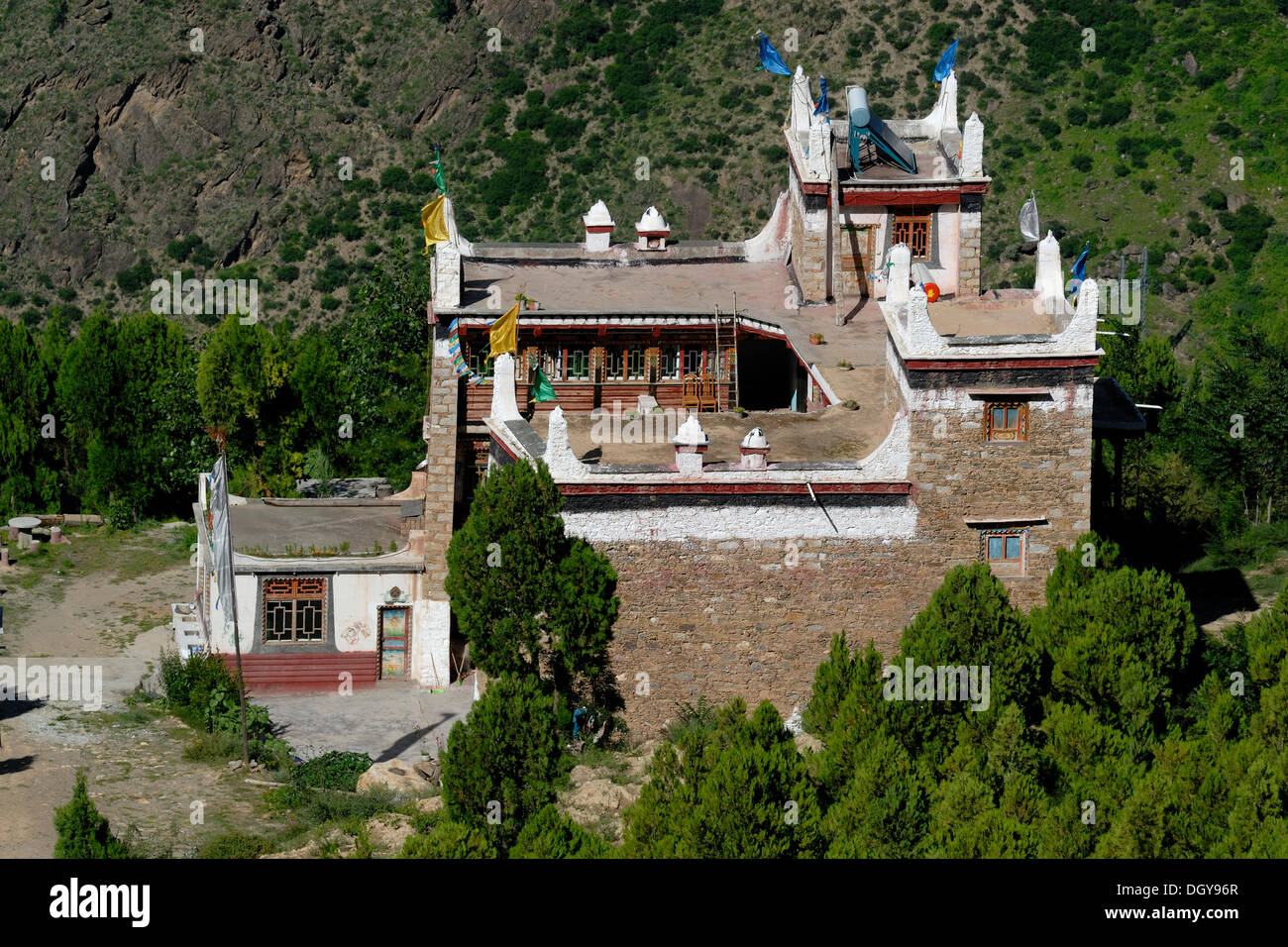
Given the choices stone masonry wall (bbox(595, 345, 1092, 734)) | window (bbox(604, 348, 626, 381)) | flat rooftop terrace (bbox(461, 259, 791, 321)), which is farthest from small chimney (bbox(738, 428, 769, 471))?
window (bbox(604, 348, 626, 381))

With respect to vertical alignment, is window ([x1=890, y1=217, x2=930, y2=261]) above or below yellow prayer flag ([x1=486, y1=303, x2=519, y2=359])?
above

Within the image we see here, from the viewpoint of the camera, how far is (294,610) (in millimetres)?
49219

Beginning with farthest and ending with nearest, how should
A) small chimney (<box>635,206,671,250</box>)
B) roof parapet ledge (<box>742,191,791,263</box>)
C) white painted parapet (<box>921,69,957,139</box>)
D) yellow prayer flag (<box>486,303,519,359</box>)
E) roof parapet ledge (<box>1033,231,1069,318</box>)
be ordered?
small chimney (<box>635,206,671,250</box>)
roof parapet ledge (<box>742,191,791,263</box>)
white painted parapet (<box>921,69,957,139</box>)
yellow prayer flag (<box>486,303,519,359</box>)
roof parapet ledge (<box>1033,231,1069,318</box>)

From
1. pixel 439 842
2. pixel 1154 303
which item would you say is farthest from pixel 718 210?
pixel 439 842

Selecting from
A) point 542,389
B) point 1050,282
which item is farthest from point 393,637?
point 1050,282

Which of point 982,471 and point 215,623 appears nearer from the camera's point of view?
point 982,471

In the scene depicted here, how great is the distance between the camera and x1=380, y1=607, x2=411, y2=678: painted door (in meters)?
49.4

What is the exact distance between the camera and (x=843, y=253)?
53.9 meters

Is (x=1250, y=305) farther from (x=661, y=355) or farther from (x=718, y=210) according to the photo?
(x=661, y=355)

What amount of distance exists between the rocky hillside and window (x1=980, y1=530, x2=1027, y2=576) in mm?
46985

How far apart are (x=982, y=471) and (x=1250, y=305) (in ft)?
176

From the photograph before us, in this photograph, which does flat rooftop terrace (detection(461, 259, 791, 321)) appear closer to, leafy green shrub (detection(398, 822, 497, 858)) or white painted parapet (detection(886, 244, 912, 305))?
white painted parapet (detection(886, 244, 912, 305))

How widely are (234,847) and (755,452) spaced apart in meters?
12.6

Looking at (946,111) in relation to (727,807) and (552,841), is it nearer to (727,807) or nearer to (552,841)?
(727,807)
